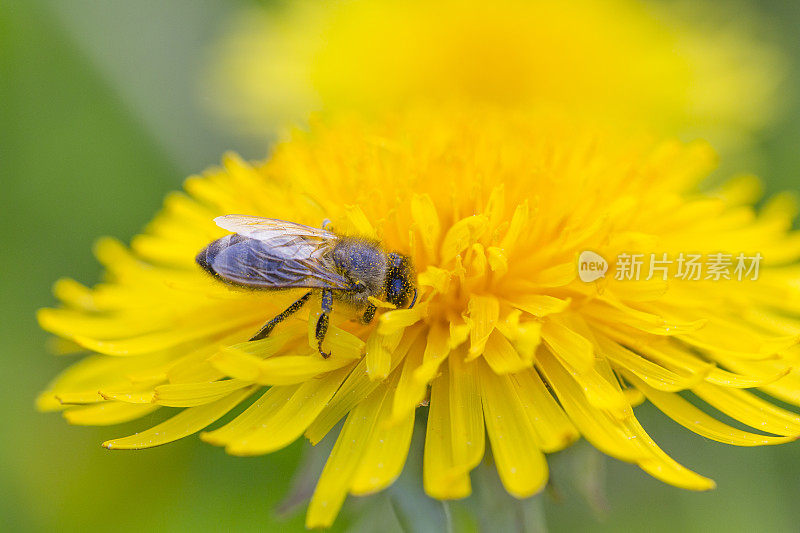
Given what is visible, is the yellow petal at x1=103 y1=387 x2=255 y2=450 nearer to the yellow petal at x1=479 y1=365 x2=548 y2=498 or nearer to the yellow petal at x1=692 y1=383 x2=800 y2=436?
the yellow petal at x1=479 y1=365 x2=548 y2=498

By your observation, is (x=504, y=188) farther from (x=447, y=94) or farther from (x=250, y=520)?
(x=447, y=94)

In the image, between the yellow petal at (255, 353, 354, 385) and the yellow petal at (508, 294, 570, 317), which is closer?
the yellow petal at (255, 353, 354, 385)

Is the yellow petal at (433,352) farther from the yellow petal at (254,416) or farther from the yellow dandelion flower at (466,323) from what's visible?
the yellow petal at (254,416)

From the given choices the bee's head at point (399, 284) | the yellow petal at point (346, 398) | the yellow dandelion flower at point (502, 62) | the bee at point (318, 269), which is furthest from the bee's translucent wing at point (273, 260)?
the yellow dandelion flower at point (502, 62)

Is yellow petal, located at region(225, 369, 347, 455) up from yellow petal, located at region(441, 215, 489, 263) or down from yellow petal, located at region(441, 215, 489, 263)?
down

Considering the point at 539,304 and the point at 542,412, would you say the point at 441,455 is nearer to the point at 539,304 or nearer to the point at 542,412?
the point at 542,412

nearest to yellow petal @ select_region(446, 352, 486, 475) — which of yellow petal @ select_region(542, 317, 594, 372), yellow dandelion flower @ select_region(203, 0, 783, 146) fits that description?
yellow petal @ select_region(542, 317, 594, 372)

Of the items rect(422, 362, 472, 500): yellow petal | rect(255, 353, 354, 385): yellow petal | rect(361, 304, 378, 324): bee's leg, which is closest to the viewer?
rect(422, 362, 472, 500): yellow petal

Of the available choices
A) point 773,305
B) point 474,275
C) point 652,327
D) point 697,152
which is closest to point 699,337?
point 652,327
